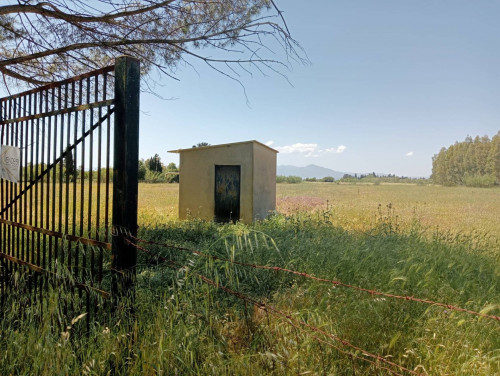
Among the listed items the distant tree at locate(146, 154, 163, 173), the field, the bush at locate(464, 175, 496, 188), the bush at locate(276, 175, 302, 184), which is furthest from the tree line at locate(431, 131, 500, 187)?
the distant tree at locate(146, 154, 163, 173)

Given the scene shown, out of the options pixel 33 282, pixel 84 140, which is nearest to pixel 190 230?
pixel 33 282

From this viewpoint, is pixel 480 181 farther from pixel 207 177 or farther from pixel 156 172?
pixel 156 172

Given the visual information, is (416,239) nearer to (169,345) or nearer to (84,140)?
(169,345)

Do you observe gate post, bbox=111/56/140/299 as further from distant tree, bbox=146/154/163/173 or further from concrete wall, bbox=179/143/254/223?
distant tree, bbox=146/154/163/173

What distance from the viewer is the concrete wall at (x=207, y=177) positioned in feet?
28.9

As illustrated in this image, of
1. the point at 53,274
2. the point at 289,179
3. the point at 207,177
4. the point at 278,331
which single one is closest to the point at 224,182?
the point at 207,177

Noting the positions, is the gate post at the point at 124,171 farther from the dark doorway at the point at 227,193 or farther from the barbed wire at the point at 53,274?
the dark doorway at the point at 227,193

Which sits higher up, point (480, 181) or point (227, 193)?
point (480, 181)

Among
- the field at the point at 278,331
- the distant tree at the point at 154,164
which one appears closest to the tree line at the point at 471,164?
the field at the point at 278,331

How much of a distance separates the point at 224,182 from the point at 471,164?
2319cm

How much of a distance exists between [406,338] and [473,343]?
43 centimetres

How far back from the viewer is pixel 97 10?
4059 mm

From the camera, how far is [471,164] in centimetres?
2370

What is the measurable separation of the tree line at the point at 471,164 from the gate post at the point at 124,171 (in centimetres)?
2201
